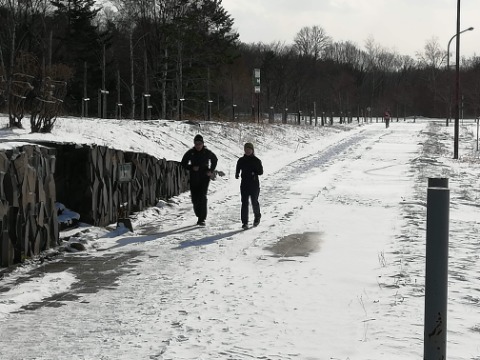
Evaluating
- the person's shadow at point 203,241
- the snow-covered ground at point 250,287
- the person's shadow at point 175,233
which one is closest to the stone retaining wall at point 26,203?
the snow-covered ground at point 250,287

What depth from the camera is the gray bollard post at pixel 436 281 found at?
3041 millimetres

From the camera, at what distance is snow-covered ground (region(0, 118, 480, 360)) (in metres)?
4.71

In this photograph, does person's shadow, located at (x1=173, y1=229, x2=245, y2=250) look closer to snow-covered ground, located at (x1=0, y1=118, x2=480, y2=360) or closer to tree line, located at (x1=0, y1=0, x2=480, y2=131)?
snow-covered ground, located at (x1=0, y1=118, x2=480, y2=360)

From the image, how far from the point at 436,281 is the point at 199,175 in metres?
8.03

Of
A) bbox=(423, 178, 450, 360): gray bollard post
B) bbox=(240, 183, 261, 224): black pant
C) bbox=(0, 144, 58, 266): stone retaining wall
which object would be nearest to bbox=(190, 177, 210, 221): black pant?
bbox=(240, 183, 261, 224): black pant

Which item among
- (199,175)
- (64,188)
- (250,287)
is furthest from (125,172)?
(250,287)

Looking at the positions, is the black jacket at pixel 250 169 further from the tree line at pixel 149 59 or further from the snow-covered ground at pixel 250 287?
the tree line at pixel 149 59

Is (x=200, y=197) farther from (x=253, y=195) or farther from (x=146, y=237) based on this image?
(x=146, y=237)

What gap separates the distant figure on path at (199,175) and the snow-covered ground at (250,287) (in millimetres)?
395

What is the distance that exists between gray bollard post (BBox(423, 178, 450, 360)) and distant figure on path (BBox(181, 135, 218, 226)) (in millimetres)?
7661

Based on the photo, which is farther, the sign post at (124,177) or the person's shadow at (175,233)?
the sign post at (124,177)

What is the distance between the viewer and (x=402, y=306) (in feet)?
18.6

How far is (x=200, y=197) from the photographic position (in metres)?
10.7

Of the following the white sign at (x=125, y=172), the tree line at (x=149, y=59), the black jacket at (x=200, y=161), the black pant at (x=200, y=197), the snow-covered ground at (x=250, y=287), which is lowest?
the snow-covered ground at (x=250, y=287)
